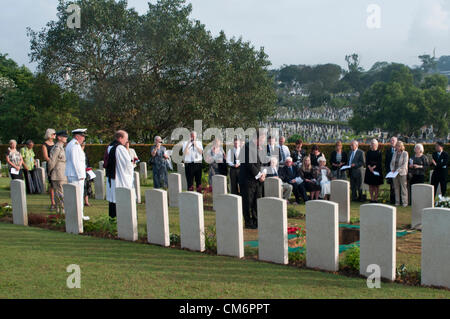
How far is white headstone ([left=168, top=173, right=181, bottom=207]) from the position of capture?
12.2 meters

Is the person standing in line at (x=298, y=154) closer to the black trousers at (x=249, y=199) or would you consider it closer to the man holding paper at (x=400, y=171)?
the man holding paper at (x=400, y=171)

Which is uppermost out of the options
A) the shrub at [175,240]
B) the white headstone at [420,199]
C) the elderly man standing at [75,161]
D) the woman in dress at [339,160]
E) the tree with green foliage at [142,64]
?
the tree with green foliage at [142,64]

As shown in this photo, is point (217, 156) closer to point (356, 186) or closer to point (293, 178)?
point (293, 178)

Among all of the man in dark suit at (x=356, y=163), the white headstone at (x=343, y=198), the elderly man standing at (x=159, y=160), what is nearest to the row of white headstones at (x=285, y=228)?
the white headstone at (x=343, y=198)

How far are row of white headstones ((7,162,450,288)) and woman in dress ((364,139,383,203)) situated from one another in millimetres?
3201

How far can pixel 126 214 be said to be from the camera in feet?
26.3

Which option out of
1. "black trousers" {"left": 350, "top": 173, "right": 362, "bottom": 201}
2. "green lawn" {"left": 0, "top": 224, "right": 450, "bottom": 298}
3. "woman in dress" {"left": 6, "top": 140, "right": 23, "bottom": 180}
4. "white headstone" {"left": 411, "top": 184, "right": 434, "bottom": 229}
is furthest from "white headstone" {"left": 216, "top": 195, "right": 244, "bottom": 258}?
"woman in dress" {"left": 6, "top": 140, "right": 23, "bottom": 180}

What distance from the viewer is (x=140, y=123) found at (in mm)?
28078

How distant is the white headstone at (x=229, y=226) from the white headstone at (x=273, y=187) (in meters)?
4.28

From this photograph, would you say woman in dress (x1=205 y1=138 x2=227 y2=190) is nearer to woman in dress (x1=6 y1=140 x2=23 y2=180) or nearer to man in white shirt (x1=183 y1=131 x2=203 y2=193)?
man in white shirt (x1=183 y1=131 x2=203 y2=193)

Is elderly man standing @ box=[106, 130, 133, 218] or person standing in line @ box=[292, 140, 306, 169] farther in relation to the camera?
person standing in line @ box=[292, 140, 306, 169]

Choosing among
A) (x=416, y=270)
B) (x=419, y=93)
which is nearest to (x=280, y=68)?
(x=419, y=93)

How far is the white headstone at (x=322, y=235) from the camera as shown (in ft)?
19.8

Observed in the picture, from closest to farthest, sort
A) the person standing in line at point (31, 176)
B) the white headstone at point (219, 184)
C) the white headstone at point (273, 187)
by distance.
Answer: the white headstone at point (273, 187)
the white headstone at point (219, 184)
the person standing in line at point (31, 176)
